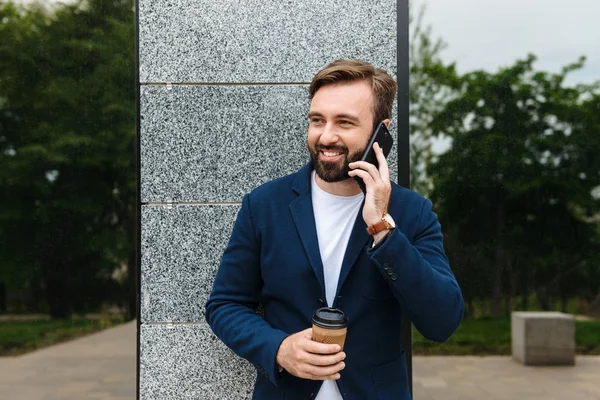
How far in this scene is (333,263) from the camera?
2.23m

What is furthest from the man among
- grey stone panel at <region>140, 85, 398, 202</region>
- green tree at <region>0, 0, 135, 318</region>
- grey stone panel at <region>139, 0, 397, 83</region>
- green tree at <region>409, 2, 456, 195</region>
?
green tree at <region>0, 0, 135, 318</region>

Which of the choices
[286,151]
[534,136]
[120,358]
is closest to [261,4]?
[286,151]

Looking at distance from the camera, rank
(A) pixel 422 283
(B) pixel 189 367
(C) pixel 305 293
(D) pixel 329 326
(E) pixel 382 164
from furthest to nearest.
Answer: (B) pixel 189 367 < (C) pixel 305 293 < (E) pixel 382 164 < (A) pixel 422 283 < (D) pixel 329 326

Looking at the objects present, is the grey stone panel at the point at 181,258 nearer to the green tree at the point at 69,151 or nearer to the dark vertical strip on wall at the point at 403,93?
the green tree at the point at 69,151

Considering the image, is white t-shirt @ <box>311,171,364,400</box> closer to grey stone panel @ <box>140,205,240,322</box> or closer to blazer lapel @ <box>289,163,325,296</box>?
blazer lapel @ <box>289,163,325,296</box>

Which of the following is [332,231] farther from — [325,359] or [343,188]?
[325,359]

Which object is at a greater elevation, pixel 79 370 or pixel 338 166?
pixel 338 166

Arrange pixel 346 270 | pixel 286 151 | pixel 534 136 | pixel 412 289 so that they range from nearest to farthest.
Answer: pixel 412 289 < pixel 346 270 < pixel 286 151 < pixel 534 136

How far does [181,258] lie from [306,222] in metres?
1.11

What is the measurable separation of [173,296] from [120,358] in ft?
2.98

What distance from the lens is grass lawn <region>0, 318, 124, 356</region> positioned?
378 centimetres

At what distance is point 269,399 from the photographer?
7.32 ft

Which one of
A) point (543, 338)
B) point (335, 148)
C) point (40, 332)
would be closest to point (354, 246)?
point (335, 148)

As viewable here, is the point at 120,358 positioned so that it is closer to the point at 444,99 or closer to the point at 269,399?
the point at 269,399
